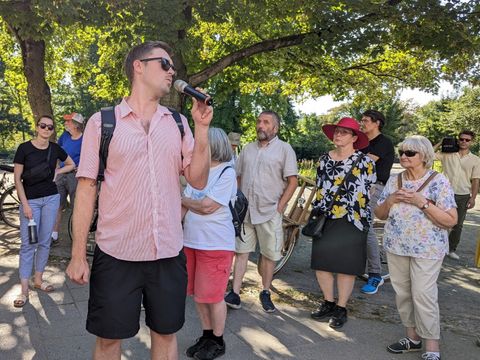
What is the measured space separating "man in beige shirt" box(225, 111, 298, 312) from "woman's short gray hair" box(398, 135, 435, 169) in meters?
1.26

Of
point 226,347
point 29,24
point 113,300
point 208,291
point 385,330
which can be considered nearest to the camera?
point 113,300

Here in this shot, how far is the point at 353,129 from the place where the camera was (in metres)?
3.98

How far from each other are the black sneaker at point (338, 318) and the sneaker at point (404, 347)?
514mm

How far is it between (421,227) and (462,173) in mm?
4280

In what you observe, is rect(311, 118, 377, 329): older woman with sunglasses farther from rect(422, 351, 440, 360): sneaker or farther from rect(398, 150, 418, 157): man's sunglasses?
rect(422, 351, 440, 360): sneaker

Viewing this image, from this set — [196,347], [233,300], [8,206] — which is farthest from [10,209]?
[196,347]

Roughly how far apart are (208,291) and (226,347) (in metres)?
0.61

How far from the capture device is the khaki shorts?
4.36 m

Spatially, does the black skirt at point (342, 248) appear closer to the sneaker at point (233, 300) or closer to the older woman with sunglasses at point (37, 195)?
the sneaker at point (233, 300)

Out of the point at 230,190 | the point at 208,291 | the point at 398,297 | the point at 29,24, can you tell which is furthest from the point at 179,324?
the point at 29,24

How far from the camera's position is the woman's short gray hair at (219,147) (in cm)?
326

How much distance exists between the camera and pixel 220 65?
8.33 meters

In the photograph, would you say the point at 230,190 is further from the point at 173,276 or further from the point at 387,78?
the point at 387,78

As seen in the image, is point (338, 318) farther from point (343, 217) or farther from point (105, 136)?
point (105, 136)
